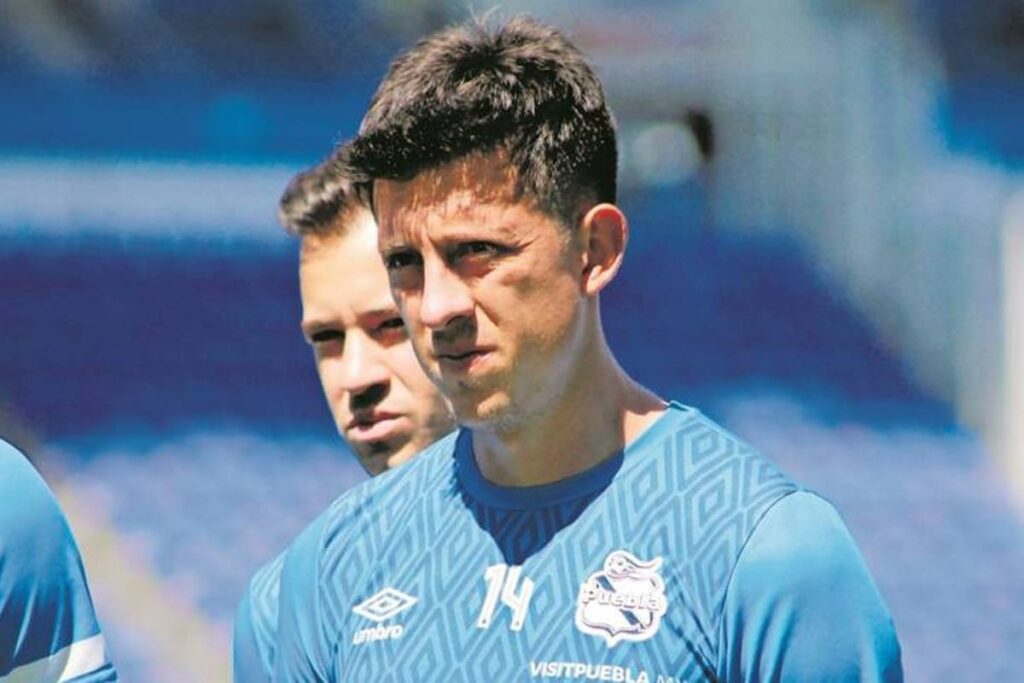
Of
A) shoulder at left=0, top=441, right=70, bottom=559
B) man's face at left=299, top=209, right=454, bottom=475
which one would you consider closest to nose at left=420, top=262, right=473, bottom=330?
shoulder at left=0, top=441, right=70, bottom=559

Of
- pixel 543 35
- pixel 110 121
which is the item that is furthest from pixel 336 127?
pixel 543 35

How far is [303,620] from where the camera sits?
248cm

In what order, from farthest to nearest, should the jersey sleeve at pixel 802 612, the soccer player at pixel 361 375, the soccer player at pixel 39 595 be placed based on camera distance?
the soccer player at pixel 361 375 → the soccer player at pixel 39 595 → the jersey sleeve at pixel 802 612

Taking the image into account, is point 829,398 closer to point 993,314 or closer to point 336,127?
point 993,314

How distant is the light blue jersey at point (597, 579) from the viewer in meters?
2.11

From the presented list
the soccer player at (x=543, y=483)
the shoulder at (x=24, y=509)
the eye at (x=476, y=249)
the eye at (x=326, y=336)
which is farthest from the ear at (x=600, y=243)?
the eye at (x=326, y=336)

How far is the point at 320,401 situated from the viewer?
7.99m

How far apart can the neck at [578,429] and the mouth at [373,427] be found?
33.2 inches

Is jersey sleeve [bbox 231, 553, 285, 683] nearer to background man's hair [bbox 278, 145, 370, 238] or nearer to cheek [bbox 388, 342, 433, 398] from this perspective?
cheek [bbox 388, 342, 433, 398]

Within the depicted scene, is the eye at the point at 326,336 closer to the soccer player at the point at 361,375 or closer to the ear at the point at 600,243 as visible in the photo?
the soccer player at the point at 361,375

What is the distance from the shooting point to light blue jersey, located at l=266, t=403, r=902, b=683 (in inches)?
83.2

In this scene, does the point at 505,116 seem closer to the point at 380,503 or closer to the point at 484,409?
the point at 484,409

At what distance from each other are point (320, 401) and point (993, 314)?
9.33 feet

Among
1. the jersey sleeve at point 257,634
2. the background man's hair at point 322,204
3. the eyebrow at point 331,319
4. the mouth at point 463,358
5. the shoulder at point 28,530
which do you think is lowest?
the jersey sleeve at point 257,634
